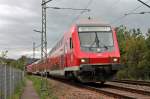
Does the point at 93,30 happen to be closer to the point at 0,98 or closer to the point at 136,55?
the point at 0,98

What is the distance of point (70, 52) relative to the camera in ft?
84.6

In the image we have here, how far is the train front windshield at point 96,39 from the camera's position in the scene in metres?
23.8

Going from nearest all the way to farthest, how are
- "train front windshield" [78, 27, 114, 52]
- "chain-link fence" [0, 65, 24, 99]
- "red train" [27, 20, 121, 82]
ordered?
"chain-link fence" [0, 65, 24, 99], "red train" [27, 20, 121, 82], "train front windshield" [78, 27, 114, 52]

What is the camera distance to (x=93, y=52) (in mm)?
23578

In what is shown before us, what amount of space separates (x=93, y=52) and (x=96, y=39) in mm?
967

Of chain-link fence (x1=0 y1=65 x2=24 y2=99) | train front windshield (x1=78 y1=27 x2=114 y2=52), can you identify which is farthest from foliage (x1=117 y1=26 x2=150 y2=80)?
chain-link fence (x1=0 y1=65 x2=24 y2=99)

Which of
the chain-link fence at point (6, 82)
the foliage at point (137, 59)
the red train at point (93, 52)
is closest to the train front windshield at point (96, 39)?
the red train at point (93, 52)

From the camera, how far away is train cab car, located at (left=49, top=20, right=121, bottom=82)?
23281 millimetres

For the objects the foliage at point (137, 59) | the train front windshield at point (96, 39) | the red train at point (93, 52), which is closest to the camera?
the red train at point (93, 52)

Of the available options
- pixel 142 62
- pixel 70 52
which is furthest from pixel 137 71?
pixel 70 52

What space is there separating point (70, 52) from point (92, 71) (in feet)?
9.95

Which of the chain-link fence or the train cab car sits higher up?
the train cab car

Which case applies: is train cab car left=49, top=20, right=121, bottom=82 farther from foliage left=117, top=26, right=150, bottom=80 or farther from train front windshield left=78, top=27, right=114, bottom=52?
foliage left=117, top=26, right=150, bottom=80

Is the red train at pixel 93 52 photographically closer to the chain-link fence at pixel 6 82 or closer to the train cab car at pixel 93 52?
the train cab car at pixel 93 52
